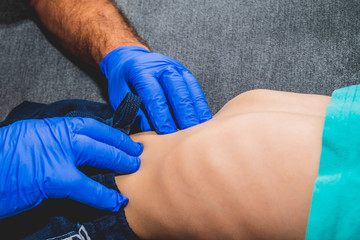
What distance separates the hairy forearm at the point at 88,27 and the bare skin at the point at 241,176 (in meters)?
0.57

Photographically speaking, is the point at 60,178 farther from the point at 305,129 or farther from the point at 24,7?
the point at 24,7

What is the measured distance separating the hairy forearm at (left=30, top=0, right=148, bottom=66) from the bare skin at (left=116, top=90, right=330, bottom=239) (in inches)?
22.5

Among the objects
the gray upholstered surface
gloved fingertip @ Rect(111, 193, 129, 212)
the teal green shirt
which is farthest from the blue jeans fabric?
the teal green shirt

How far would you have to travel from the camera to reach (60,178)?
2.22 ft

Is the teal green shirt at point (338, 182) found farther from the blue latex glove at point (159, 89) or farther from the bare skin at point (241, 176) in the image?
the blue latex glove at point (159, 89)

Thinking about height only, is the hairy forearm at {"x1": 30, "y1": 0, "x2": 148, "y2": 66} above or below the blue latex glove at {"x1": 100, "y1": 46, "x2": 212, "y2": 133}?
above

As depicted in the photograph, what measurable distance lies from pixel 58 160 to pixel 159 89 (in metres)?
0.39

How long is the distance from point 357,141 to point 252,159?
20 cm

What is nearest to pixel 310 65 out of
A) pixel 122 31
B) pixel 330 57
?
pixel 330 57

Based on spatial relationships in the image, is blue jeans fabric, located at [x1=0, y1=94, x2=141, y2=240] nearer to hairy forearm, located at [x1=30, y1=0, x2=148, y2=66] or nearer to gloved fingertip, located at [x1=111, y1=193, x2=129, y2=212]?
gloved fingertip, located at [x1=111, y1=193, x2=129, y2=212]

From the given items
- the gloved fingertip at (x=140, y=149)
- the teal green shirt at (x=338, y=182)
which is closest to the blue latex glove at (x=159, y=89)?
the gloved fingertip at (x=140, y=149)

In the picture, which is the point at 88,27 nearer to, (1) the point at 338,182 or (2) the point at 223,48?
(2) the point at 223,48

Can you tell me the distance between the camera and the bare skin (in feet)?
1.73

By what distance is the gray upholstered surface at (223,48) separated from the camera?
947 millimetres
